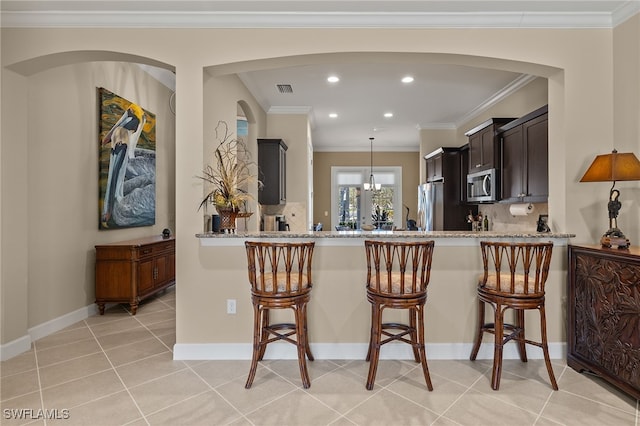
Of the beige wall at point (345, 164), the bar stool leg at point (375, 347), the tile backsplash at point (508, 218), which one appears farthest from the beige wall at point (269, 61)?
the beige wall at point (345, 164)

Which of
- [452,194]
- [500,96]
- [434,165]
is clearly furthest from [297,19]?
[434,165]

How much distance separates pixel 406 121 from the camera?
6762mm

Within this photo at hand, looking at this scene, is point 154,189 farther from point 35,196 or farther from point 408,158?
point 408,158

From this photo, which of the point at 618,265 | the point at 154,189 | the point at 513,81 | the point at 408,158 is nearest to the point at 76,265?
the point at 154,189

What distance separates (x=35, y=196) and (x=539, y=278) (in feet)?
14.0

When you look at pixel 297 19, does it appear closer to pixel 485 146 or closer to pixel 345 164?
pixel 485 146

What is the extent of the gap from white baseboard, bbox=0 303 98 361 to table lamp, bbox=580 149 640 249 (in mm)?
4628

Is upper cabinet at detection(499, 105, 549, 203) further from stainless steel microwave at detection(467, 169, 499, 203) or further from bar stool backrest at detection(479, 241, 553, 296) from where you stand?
bar stool backrest at detection(479, 241, 553, 296)

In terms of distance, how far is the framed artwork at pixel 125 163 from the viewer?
4164mm

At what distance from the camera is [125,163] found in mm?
4461

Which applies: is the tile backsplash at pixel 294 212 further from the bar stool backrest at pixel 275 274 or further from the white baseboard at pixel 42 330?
the bar stool backrest at pixel 275 274

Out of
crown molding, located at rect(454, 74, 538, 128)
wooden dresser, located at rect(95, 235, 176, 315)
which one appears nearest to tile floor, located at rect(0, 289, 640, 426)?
wooden dresser, located at rect(95, 235, 176, 315)

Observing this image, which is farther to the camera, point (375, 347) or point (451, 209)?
point (451, 209)

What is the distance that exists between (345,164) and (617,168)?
7480mm
